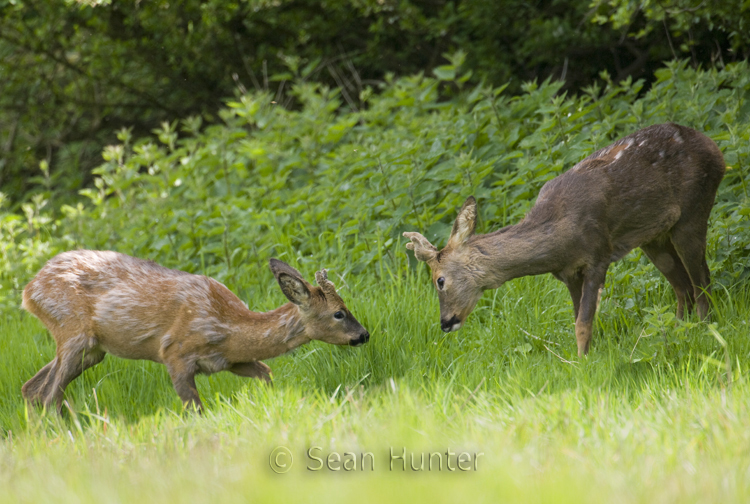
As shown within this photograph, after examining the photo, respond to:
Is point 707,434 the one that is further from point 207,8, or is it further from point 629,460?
point 207,8

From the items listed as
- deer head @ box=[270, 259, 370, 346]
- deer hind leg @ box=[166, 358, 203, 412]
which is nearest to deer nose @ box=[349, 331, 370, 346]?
deer head @ box=[270, 259, 370, 346]

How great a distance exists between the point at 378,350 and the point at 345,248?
93.5 inches

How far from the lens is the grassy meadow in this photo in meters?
3.22

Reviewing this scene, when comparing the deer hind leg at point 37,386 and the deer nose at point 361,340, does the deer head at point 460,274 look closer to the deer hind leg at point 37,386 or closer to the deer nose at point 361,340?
the deer nose at point 361,340

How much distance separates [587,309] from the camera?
535cm

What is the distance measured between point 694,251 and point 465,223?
1.68 meters

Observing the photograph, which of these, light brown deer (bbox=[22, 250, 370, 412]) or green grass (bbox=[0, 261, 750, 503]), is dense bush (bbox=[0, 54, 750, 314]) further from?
light brown deer (bbox=[22, 250, 370, 412])

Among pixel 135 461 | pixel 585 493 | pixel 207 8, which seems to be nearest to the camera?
pixel 585 493

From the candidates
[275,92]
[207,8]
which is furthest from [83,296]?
[275,92]

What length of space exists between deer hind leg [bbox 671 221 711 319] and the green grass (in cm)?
19

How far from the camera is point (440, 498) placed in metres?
2.90

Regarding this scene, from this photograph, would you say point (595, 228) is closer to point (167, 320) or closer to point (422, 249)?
point (422, 249)

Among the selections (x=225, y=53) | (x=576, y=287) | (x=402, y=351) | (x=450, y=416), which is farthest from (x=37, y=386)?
(x=225, y=53)

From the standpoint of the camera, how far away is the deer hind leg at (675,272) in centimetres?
614
